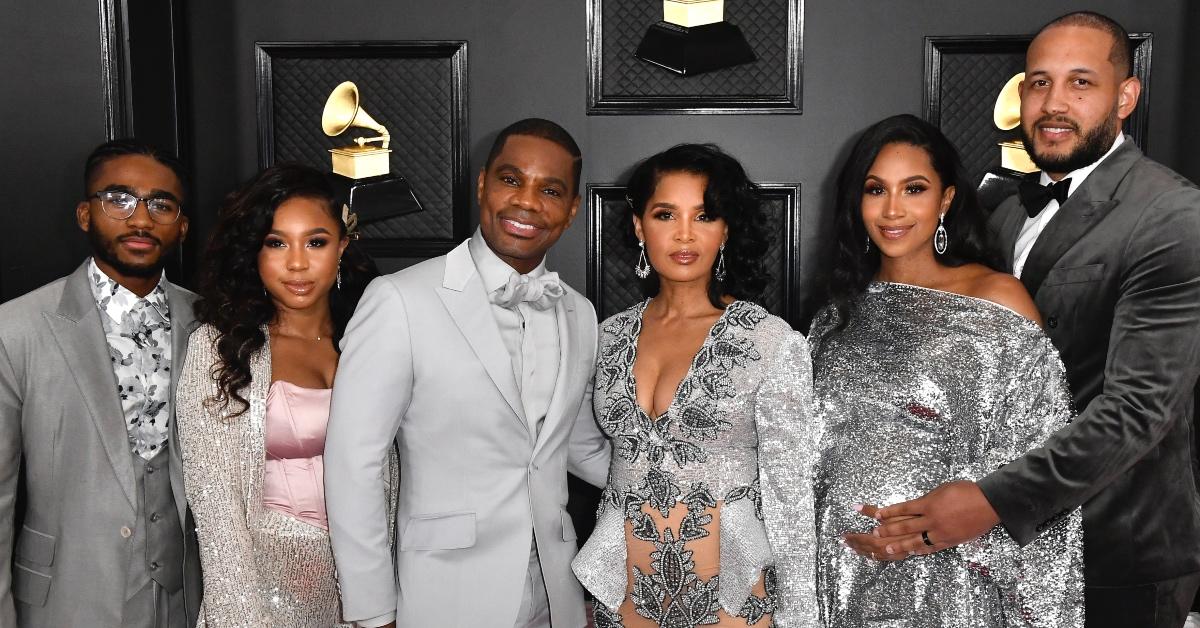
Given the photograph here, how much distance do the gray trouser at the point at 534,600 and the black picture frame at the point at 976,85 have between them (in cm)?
198

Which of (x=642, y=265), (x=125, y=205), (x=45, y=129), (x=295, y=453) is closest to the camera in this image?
(x=295, y=453)

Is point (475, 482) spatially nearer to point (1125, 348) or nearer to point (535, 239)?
point (535, 239)

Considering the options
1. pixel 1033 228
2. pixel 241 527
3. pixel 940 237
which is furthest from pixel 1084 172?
pixel 241 527

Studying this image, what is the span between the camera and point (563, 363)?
1.96 m

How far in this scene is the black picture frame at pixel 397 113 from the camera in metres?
3.05

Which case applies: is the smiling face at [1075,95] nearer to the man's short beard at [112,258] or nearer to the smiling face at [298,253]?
the smiling face at [298,253]

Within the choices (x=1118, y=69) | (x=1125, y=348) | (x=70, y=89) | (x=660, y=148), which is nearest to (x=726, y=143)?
(x=660, y=148)

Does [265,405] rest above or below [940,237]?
below

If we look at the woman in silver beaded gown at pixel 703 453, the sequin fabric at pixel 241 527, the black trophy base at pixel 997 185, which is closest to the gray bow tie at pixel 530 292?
the woman in silver beaded gown at pixel 703 453

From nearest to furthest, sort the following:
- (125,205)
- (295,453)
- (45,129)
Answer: (295,453)
(125,205)
(45,129)

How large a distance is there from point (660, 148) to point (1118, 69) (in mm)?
1377

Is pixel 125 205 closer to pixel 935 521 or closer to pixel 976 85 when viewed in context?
pixel 935 521

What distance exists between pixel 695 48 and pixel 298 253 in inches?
61.6

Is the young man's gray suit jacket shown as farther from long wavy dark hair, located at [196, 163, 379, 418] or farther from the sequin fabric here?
long wavy dark hair, located at [196, 163, 379, 418]
